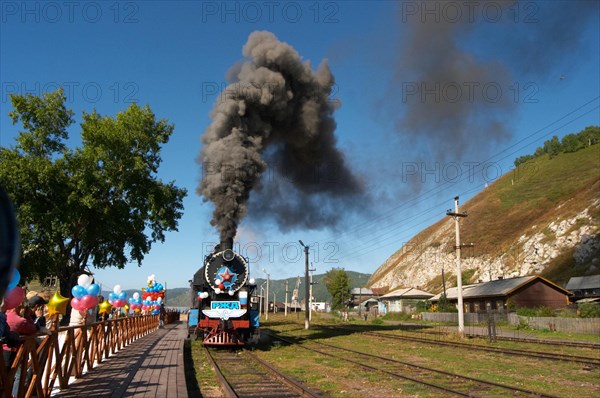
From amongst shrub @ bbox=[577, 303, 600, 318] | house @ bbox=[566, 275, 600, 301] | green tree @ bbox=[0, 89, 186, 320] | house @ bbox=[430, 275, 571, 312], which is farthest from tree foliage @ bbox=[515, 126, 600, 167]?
green tree @ bbox=[0, 89, 186, 320]

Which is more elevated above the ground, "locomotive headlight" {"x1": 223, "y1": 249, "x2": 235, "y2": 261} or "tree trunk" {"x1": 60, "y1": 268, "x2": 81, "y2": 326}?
"locomotive headlight" {"x1": 223, "y1": 249, "x2": 235, "y2": 261}

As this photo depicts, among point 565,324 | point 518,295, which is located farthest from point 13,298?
point 518,295

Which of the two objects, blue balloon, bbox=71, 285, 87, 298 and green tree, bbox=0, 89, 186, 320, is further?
green tree, bbox=0, 89, 186, 320

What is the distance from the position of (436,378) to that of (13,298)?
839cm

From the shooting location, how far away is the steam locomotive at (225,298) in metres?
15.4

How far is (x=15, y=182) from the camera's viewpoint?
79.9ft

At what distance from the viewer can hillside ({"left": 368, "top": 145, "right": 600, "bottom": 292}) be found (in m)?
71.4

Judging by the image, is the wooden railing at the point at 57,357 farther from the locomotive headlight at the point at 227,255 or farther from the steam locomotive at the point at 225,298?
the locomotive headlight at the point at 227,255

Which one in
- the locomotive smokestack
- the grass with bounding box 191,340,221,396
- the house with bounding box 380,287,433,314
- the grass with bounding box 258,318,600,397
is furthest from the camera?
the house with bounding box 380,287,433,314

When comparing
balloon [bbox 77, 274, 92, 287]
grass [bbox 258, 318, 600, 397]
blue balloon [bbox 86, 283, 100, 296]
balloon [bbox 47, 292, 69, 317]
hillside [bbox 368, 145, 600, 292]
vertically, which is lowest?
grass [bbox 258, 318, 600, 397]

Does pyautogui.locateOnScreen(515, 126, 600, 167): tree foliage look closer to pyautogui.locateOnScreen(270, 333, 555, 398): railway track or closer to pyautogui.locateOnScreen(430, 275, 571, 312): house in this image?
pyautogui.locateOnScreen(430, 275, 571, 312): house

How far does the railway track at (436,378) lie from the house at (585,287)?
43.5 metres

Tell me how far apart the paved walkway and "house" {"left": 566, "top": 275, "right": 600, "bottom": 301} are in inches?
1924

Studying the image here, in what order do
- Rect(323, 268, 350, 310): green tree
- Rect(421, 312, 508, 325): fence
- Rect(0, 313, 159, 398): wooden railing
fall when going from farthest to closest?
Rect(323, 268, 350, 310): green tree < Rect(421, 312, 508, 325): fence < Rect(0, 313, 159, 398): wooden railing
